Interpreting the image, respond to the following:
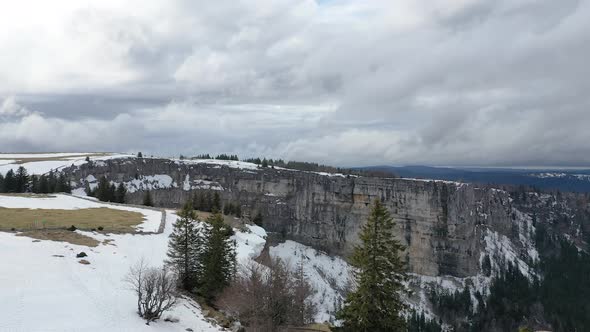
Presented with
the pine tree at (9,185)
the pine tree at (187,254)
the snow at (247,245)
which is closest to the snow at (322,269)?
the snow at (247,245)

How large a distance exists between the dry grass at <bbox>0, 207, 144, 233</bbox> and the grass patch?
1.87 metres

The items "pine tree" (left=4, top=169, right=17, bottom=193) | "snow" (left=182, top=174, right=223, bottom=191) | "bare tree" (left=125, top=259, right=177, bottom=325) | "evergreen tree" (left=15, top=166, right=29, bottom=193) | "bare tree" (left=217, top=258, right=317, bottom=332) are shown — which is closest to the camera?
"bare tree" (left=125, top=259, right=177, bottom=325)

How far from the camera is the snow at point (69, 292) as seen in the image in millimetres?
27703

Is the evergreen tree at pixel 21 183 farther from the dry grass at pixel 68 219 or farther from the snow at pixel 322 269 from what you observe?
the snow at pixel 322 269

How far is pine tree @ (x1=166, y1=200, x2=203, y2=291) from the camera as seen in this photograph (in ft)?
147

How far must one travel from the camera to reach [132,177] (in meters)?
170

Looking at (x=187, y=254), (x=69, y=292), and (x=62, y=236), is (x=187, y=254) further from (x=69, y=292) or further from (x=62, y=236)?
(x=62, y=236)

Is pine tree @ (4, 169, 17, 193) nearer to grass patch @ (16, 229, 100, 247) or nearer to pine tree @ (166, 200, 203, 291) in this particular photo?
grass patch @ (16, 229, 100, 247)

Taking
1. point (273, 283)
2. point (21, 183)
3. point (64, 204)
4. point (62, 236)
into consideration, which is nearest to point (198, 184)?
point (21, 183)

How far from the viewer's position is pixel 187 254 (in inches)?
1783

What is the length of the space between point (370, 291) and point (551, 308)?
16938 cm

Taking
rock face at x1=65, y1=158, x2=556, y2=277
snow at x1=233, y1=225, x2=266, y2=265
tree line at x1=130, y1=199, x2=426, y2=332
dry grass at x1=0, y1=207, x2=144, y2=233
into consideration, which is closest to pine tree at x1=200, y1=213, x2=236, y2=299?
tree line at x1=130, y1=199, x2=426, y2=332

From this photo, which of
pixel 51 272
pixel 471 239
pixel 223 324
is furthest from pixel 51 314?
pixel 471 239

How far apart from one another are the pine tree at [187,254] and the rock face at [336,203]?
428ft
